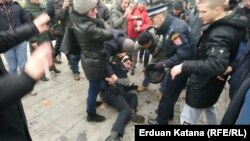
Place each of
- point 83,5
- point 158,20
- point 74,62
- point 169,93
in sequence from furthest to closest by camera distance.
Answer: point 74,62
point 169,93
point 158,20
point 83,5

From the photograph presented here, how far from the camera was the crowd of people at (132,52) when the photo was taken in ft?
5.31

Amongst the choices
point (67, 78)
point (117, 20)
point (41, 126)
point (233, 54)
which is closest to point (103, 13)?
point (117, 20)

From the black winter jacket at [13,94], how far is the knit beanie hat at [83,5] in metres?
1.06

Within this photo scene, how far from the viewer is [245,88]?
4.91ft

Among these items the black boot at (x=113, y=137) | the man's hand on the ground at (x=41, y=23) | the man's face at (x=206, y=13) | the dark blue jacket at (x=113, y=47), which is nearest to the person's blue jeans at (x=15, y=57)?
the dark blue jacket at (x=113, y=47)

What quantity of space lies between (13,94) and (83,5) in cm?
208

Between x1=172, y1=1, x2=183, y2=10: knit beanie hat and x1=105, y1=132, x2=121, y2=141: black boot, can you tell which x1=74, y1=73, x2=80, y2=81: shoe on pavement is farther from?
x1=172, y1=1, x2=183, y2=10: knit beanie hat

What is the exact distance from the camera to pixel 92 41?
10.8 ft

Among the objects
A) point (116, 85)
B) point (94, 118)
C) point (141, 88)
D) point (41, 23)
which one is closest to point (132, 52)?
point (116, 85)

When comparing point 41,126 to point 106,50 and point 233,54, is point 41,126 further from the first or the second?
point 233,54

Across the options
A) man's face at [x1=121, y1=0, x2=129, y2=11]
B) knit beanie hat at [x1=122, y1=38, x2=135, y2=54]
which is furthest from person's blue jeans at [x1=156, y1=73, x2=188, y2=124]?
man's face at [x1=121, y1=0, x2=129, y2=11]

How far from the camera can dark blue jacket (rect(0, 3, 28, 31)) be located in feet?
13.3

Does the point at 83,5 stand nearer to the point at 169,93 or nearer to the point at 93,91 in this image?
the point at 93,91

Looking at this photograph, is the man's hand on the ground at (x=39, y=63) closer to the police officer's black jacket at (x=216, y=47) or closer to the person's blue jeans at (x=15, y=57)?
the police officer's black jacket at (x=216, y=47)
